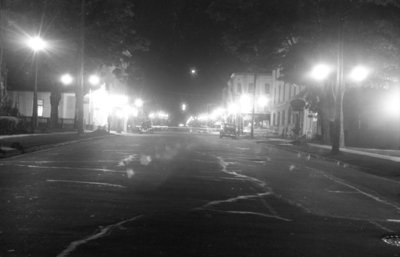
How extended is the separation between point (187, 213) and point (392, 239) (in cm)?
351

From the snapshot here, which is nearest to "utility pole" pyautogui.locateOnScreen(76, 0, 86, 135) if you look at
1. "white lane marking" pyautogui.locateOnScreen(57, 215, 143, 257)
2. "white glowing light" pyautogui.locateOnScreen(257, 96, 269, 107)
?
"white lane marking" pyautogui.locateOnScreen(57, 215, 143, 257)

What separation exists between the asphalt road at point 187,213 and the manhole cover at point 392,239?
13 centimetres

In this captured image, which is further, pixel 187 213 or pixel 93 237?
pixel 187 213

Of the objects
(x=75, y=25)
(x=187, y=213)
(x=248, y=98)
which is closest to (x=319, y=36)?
(x=75, y=25)

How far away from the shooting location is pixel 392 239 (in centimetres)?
802

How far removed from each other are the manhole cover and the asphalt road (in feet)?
0.44

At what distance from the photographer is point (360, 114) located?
46406mm

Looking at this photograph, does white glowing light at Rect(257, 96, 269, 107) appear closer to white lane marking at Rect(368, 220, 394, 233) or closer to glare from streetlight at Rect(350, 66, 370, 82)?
glare from streetlight at Rect(350, 66, 370, 82)

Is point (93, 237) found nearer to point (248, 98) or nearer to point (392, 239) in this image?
point (392, 239)

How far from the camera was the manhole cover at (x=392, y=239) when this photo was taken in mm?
7739

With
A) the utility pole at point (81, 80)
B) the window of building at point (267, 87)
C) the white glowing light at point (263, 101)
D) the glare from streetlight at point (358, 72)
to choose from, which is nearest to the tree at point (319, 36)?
the glare from streetlight at point (358, 72)

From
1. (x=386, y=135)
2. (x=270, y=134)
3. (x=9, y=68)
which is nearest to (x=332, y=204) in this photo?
(x=386, y=135)

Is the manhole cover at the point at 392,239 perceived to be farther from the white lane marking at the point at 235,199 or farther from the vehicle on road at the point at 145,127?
the vehicle on road at the point at 145,127

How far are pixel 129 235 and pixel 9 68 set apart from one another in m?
49.9
